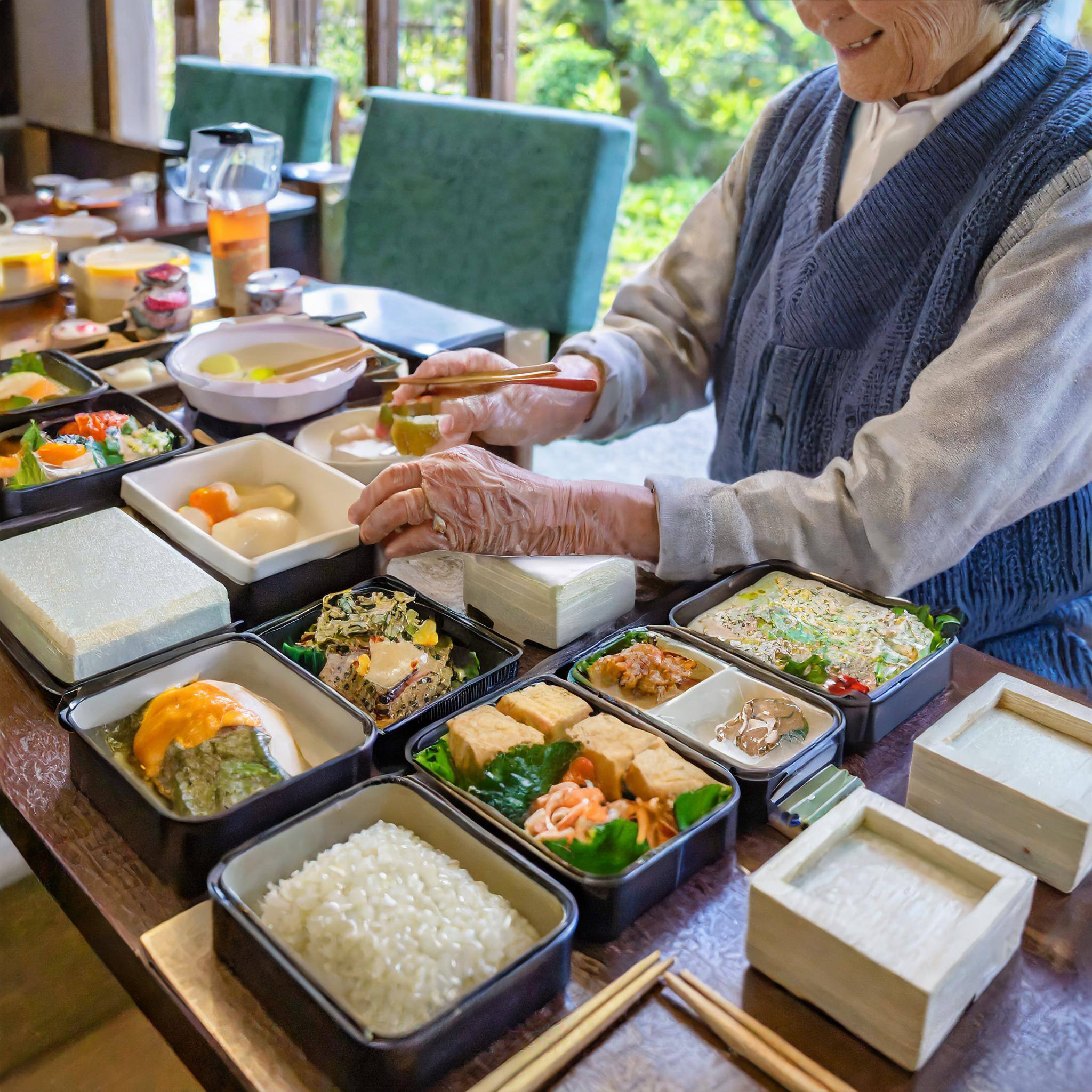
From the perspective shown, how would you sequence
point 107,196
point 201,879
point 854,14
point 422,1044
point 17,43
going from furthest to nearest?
point 17,43
point 107,196
point 854,14
point 201,879
point 422,1044

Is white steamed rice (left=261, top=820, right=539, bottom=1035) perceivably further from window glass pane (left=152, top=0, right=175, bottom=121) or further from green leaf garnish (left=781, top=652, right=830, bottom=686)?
window glass pane (left=152, top=0, right=175, bottom=121)

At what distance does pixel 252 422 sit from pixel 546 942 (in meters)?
1.16

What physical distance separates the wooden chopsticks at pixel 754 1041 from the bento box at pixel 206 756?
1.12 feet

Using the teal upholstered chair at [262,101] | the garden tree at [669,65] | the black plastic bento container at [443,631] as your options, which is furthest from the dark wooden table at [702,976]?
the garden tree at [669,65]

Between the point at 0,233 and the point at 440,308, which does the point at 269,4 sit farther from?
the point at 440,308

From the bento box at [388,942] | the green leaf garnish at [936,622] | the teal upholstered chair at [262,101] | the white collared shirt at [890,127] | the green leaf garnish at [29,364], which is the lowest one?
the bento box at [388,942]

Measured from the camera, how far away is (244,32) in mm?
6270

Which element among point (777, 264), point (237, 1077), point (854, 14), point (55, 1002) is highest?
point (854, 14)

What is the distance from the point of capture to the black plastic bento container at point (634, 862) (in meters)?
0.81

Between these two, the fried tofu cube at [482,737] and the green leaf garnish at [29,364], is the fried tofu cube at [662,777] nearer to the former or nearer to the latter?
the fried tofu cube at [482,737]

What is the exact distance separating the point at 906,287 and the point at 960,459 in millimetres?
340

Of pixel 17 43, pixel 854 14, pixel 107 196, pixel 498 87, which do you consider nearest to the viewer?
pixel 854 14

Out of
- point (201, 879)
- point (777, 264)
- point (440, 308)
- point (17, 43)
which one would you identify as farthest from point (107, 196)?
point (17, 43)

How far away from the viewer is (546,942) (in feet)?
2.43
